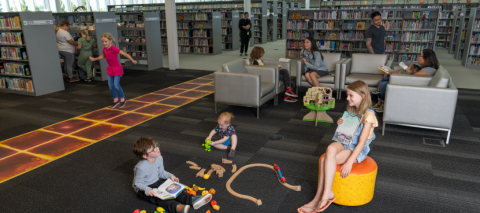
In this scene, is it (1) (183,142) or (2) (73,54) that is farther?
(2) (73,54)

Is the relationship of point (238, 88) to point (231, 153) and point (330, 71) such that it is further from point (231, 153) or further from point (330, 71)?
point (330, 71)

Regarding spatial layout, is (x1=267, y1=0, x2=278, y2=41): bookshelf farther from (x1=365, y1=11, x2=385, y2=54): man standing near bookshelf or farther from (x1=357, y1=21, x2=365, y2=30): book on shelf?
(x1=365, y1=11, x2=385, y2=54): man standing near bookshelf

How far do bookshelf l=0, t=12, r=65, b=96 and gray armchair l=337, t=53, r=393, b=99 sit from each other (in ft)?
19.2

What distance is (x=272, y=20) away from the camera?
54.4 feet

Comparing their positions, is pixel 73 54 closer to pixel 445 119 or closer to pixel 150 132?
pixel 150 132

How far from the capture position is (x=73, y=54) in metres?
7.66

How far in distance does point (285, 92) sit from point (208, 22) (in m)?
7.33

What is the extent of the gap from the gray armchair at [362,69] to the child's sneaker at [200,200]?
395cm

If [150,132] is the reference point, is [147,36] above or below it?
above

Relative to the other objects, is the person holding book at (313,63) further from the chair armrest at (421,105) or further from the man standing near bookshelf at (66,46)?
the man standing near bookshelf at (66,46)

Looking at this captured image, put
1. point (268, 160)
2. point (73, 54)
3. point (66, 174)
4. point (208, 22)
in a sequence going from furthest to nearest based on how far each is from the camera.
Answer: point (208, 22)
point (73, 54)
point (268, 160)
point (66, 174)

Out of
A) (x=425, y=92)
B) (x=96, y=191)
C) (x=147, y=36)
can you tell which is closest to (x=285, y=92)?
(x=425, y=92)

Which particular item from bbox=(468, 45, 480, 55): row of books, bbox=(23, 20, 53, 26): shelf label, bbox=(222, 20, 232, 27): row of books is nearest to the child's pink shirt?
bbox=(23, 20, 53, 26): shelf label

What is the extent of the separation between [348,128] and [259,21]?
13913 mm
